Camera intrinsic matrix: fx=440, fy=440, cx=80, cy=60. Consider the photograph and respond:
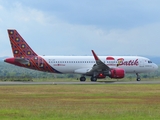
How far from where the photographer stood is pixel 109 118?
2131 cm

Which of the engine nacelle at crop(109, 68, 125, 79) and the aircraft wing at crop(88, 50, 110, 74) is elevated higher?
the aircraft wing at crop(88, 50, 110, 74)

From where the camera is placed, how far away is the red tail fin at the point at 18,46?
63844mm

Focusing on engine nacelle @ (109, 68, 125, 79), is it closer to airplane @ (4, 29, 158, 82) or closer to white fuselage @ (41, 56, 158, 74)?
airplane @ (4, 29, 158, 82)

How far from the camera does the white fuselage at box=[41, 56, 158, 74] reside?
215 ft

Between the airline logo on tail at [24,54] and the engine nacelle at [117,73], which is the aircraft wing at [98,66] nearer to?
the engine nacelle at [117,73]

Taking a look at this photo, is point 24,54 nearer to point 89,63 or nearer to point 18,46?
point 18,46

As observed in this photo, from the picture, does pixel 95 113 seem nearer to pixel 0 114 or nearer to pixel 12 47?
pixel 0 114

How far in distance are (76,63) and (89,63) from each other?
212cm

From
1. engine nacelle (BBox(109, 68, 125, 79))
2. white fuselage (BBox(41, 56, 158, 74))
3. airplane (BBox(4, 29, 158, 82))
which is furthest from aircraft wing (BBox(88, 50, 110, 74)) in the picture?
white fuselage (BBox(41, 56, 158, 74))

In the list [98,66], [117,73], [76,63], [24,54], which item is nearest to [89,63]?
[76,63]

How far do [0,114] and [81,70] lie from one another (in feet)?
146

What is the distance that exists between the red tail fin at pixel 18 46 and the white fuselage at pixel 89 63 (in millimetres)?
2405

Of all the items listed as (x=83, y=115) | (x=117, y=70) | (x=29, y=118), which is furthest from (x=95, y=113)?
(x=117, y=70)

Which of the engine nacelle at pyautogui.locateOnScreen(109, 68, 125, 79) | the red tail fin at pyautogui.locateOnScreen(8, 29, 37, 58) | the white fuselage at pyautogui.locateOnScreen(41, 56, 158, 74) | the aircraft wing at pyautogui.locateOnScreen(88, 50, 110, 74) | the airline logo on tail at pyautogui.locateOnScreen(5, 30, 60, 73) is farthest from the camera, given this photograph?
the white fuselage at pyautogui.locateOnScreen(41, 56, 158, 74)
